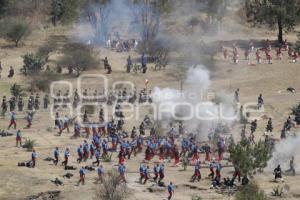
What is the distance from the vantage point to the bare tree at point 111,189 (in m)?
22.9

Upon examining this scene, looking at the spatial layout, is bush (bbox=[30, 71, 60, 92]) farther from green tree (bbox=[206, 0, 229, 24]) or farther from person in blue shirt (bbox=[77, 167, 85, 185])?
green tree (bbox=[206, 0, 229, 24])

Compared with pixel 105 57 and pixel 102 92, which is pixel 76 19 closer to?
pixel 105 57

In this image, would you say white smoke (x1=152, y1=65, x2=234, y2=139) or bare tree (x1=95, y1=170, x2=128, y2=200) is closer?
bare tree (x1=95, y1=170, x2=128, y2=200)

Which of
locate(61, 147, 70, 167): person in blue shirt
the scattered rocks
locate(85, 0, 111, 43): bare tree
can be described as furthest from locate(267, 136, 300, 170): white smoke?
locate(85, 0, 111, 43): bare tree

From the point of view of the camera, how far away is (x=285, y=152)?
98.3 feet

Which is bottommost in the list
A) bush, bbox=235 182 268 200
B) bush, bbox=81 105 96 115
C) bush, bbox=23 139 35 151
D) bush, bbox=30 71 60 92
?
bush, bbox=235 182 268 200

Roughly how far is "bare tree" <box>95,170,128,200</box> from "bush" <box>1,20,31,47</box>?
32.8 m

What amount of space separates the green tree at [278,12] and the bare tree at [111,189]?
33.2 meters

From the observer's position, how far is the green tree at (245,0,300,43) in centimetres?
5400

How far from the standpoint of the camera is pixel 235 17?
A: 6812cm

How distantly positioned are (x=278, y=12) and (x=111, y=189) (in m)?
34.4

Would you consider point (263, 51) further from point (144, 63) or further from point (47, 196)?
point (47, 196)

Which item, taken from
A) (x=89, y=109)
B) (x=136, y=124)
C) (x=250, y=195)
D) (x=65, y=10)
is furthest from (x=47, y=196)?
(x=65, y=10)

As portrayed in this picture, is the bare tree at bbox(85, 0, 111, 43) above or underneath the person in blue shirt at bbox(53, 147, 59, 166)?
above
